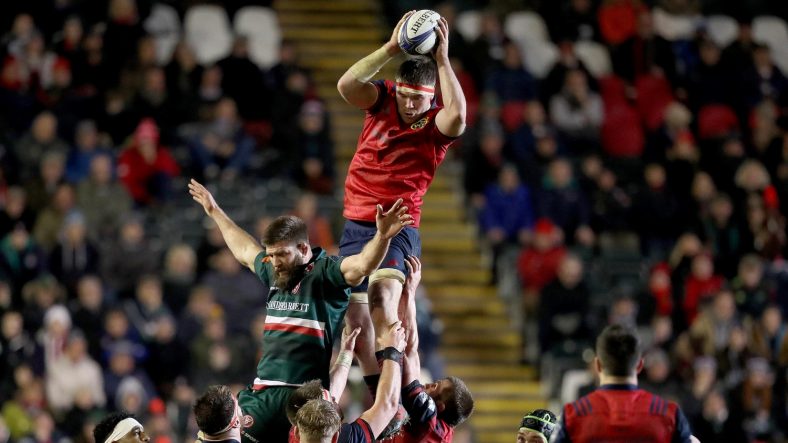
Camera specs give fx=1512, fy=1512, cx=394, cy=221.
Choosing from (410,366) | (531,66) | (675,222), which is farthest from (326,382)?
(531,66)

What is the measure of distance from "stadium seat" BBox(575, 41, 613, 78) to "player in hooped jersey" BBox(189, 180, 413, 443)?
38.9 ft

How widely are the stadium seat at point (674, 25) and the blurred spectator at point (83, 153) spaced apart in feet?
26.4

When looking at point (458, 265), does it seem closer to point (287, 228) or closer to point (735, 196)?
point (735, 196)

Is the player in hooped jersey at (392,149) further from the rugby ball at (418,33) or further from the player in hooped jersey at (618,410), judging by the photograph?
the player in hooped jersey at (618,410)

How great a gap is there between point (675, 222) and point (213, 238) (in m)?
5.49

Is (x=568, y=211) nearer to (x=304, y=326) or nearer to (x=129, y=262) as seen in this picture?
(x=129, y=262)

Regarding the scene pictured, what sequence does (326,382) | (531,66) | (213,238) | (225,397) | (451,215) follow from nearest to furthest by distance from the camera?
(225,397), (326,382), (213,238), (451,215), (531,66)

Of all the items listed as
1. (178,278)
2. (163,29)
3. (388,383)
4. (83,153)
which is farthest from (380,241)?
(163,29)

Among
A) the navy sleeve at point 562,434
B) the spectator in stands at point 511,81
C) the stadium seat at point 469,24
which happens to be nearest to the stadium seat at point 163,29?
the stadium seat at point 469,24

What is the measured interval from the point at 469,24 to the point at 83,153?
5.75 metres

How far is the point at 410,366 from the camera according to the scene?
332 inches

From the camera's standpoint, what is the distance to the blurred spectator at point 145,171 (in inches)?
620

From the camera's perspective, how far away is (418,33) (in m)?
8.12

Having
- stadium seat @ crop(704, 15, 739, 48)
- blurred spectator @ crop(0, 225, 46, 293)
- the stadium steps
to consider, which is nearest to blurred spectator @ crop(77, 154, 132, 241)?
blurred spectator @ crop(0, 225, 46, 293)
